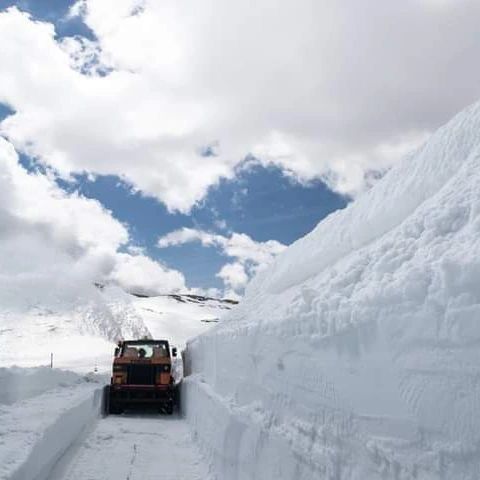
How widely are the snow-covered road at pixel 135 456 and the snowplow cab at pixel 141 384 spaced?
106 inches

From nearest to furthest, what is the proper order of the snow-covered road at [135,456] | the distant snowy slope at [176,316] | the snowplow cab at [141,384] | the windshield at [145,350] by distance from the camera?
1. the snow-covered road at [135,456]
2. the snowplow cab at [141,384]
3. the windshield at [145,350]
4. the distant snowy slope at [176,316]

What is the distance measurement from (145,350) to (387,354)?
1654 centimetres

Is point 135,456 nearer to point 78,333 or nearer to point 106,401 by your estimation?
point 106,401

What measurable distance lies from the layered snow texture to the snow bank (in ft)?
7.82

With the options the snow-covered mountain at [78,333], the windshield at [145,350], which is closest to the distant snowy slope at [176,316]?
the snow-covered mountain at [78,333]

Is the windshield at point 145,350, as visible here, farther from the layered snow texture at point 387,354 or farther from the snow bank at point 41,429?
the layered snow texture at point 387,354

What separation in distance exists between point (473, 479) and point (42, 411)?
10155 millimetres

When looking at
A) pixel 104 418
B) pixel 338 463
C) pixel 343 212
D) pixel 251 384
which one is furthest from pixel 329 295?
pixel 104 418

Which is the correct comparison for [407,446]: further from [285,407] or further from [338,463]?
[285,407]

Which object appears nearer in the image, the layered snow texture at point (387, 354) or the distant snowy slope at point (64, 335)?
the layered snow texture at point (387, 354)

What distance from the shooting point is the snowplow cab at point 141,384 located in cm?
1812

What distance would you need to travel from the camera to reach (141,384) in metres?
18.3

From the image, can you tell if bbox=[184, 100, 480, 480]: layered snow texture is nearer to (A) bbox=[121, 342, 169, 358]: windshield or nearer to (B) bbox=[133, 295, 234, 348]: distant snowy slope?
(A) bbox=[121, 342, 169, 358]: windshield

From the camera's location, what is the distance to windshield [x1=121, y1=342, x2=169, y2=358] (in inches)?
758
